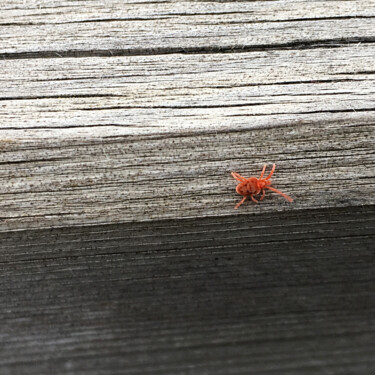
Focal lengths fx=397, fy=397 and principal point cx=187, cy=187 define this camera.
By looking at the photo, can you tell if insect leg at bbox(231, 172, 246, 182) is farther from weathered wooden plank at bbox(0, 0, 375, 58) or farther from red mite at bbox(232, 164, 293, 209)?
weathered wooden plank at bbox(0, 0, 375, 58)

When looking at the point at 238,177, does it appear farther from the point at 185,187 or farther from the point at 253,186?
the point at 185,187

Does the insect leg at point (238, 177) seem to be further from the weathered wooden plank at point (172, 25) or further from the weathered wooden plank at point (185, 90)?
the weathered wooden plank at point (172, 25)

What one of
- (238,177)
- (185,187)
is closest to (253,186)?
(238,177)

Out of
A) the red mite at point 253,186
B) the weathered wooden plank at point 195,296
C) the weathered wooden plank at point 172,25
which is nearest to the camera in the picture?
the weathered wooden plank at point 195,296

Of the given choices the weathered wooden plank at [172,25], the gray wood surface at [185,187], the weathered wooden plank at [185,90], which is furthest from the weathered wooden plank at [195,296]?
the weathered wooden plank at [172,25]

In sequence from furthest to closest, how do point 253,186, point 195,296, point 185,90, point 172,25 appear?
1. point 172,25
2. point 185,90
3. point 253,186
4. point 195,296

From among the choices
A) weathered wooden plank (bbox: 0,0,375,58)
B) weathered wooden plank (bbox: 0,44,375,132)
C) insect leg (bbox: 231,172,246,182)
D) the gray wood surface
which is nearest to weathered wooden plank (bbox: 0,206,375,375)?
the gray wood surface

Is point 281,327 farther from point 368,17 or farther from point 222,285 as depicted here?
point 368,17

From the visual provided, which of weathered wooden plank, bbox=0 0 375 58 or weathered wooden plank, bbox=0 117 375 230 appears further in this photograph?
weathered wooden plank, bbox=0 0 375 58
